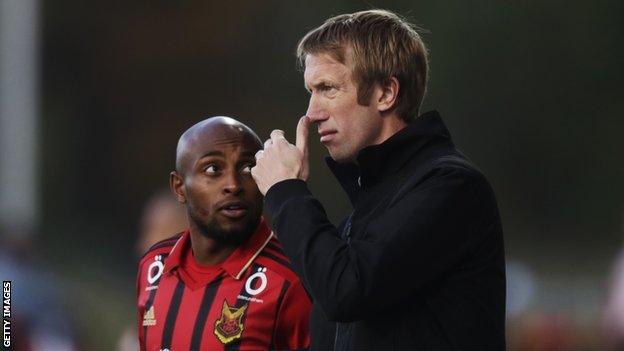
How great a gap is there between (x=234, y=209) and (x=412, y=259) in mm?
796

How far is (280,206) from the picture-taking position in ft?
7.99

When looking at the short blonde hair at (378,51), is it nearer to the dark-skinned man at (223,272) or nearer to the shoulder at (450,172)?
the shoulder at (450,172)

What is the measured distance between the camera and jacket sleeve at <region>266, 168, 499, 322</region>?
2.31 meters

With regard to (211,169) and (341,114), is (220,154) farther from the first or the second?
(341,114)

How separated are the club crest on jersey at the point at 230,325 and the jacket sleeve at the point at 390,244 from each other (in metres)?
0.60

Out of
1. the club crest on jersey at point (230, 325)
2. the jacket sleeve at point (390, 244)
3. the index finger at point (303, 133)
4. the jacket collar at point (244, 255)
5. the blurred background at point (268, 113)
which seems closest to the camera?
the jacket sleeve at point (390, 244)

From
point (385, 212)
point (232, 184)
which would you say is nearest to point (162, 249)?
point (232, 184)

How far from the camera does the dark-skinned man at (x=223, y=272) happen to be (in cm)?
296

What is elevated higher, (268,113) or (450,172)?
(450,172)

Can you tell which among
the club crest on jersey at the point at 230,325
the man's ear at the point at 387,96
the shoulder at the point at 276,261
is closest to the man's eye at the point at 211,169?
the shoulder at the point at 276,261

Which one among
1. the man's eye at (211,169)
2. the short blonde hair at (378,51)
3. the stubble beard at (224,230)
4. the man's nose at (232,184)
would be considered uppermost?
the short blonde hair at (378,51)

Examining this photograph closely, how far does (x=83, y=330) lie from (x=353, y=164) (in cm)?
465

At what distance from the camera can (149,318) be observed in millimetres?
3137

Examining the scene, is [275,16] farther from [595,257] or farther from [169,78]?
[595,257]
